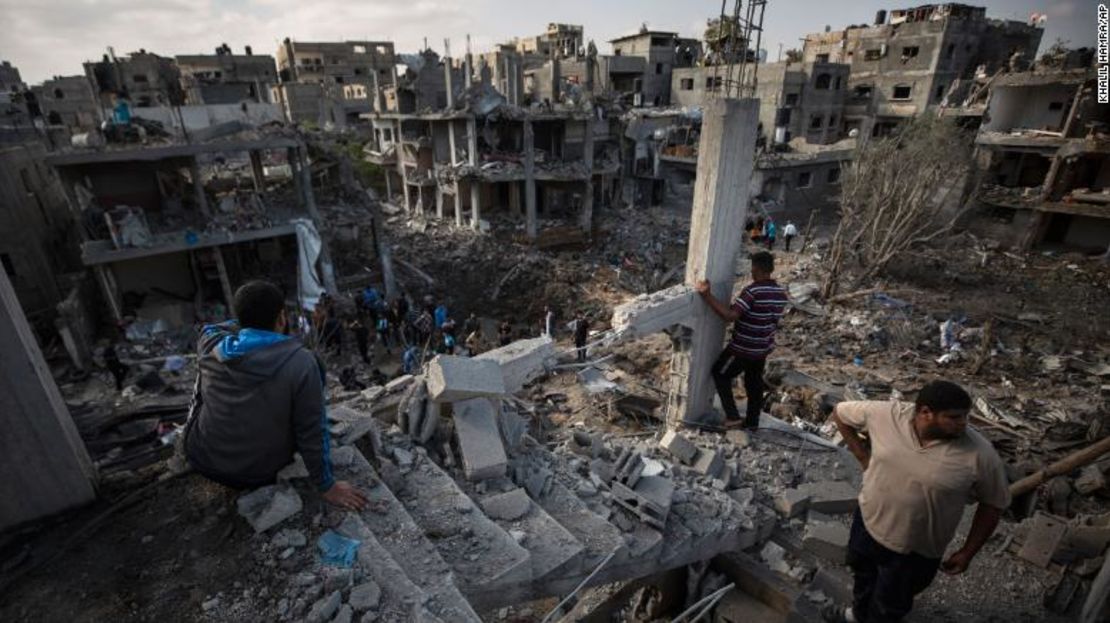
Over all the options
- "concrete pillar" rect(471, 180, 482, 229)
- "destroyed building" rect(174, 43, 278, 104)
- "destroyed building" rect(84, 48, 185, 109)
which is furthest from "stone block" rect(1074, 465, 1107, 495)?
"destroyed building" rect(174, 43, 278, 104)

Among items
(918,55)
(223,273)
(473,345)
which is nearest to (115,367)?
(223,273)

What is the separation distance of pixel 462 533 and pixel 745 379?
4007 millimetres

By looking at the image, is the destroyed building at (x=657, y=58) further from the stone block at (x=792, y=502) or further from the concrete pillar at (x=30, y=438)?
the concrete pillar at (x=30, y=438)

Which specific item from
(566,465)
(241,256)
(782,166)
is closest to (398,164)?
(241,256)

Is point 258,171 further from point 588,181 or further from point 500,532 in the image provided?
point 500,532

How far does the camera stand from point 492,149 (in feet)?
83.0

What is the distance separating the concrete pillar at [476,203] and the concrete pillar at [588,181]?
515 cm

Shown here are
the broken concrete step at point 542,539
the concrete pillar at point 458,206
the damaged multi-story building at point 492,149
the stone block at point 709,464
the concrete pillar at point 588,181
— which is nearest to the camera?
the broken concrete step at point 542,539

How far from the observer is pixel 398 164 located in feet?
96.4

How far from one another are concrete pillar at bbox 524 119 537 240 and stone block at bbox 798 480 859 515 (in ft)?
67.3

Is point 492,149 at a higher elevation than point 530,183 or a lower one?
higher

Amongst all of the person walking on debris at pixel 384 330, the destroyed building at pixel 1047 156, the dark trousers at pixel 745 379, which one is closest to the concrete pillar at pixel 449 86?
the person walking on debris at pixel 384 330

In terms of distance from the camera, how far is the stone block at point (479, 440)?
3822mm

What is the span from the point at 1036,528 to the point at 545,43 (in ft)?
159
